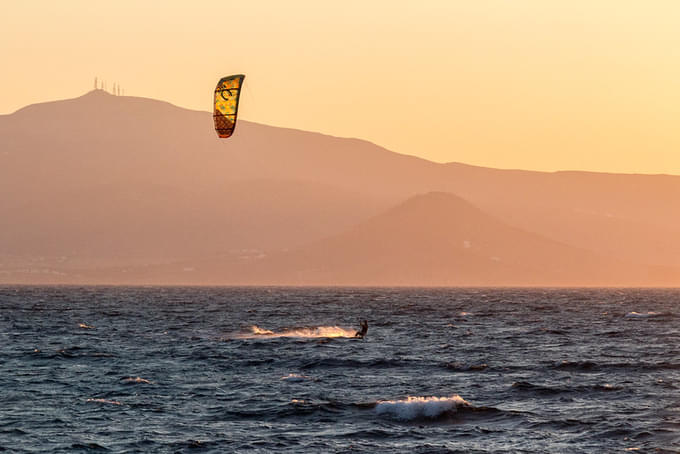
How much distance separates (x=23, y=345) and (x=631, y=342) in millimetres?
46519

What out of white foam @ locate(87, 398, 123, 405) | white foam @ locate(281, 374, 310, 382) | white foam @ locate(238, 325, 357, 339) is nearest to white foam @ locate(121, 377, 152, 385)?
white foam @ locate(87, 398, 123, 405)

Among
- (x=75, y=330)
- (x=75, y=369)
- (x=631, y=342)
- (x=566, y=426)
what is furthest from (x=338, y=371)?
(x=75, y=330)

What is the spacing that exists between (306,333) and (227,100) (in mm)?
23672

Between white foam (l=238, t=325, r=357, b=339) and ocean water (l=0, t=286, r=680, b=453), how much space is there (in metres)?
0.18

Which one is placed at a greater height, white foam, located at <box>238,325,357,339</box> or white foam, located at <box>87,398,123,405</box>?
white foam, located at <box>238,325,357,339</box>

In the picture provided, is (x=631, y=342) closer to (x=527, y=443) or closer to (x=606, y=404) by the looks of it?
(x=606, y=404)

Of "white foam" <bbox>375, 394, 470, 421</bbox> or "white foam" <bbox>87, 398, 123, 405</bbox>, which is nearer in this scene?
"white foam" <bbox>375, 394, 470, 421</bbox>

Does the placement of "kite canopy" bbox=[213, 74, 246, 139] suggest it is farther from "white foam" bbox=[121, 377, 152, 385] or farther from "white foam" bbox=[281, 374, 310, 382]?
"white foam" bbox=[121, 377, 152, 385]

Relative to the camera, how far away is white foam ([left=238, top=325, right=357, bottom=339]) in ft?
285

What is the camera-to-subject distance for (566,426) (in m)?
41.4

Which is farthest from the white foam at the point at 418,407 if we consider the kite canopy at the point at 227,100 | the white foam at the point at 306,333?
the white foam at the point at 306,333

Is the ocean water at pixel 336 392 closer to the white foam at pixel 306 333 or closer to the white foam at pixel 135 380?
the white foam at pixel 135 380

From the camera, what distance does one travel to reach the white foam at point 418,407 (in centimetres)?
4359

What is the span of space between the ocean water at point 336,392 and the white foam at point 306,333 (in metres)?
0.18
